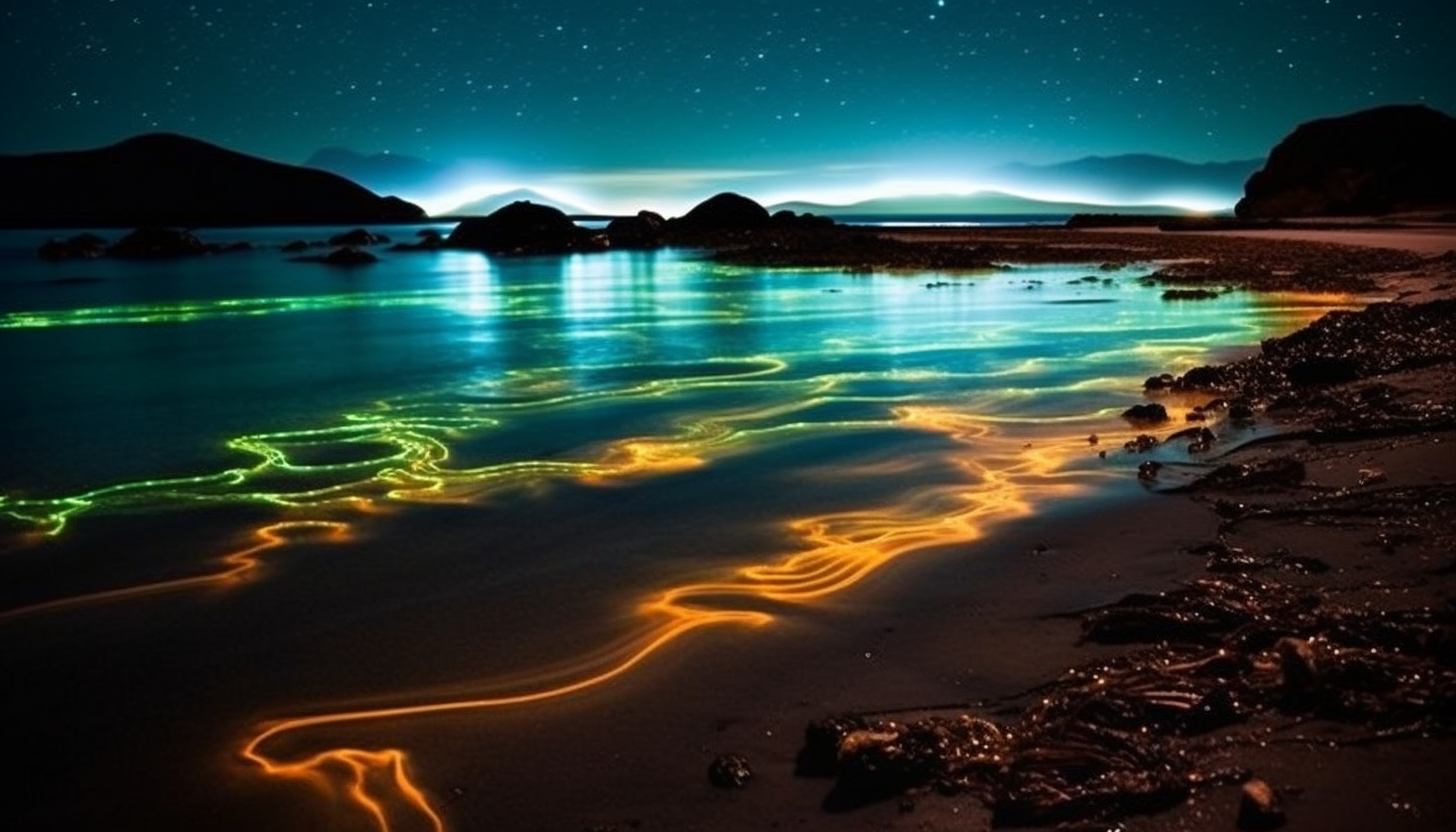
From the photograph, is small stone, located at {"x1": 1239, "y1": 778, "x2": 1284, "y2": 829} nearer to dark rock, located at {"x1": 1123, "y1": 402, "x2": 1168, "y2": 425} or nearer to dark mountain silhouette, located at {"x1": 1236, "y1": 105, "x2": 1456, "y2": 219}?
dark rock, located at {"x1": 1123, "y1": 402, "x2": 1168, "y2": 425}

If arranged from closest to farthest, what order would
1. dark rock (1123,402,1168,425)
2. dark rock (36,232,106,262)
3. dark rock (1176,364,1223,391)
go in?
dark rock (1123,402,1168,425) < dark rock (1176,364,1223,391) < dark rock (36,232,106,262)

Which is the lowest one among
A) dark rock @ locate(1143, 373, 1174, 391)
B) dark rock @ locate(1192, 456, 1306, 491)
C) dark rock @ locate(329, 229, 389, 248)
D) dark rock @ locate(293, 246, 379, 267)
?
dark rock @ locate(1192, 456, 1306, 491)

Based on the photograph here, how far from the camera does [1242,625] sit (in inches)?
162

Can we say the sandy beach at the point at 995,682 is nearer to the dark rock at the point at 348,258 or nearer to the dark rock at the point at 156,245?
the dark rock at the point at 348,258

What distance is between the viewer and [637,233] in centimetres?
6500

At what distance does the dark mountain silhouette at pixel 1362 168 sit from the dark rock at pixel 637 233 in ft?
152

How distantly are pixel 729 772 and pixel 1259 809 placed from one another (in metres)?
1.74

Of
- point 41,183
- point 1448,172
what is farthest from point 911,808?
point 41,183

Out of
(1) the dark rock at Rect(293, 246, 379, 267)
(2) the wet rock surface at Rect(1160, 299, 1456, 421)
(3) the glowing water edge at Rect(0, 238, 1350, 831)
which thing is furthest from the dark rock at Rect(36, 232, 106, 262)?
(2) the wet rock surface at Rect(1160, 299, 1456, 421)

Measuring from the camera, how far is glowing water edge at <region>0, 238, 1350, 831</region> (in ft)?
12.9

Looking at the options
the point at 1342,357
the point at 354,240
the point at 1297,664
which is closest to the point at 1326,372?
the point at 1342,357

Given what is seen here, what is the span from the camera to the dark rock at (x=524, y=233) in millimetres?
58888

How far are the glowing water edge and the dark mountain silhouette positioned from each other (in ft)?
193

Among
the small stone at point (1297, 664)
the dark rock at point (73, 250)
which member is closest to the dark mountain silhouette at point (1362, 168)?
the small stone at point (1297, 664)
